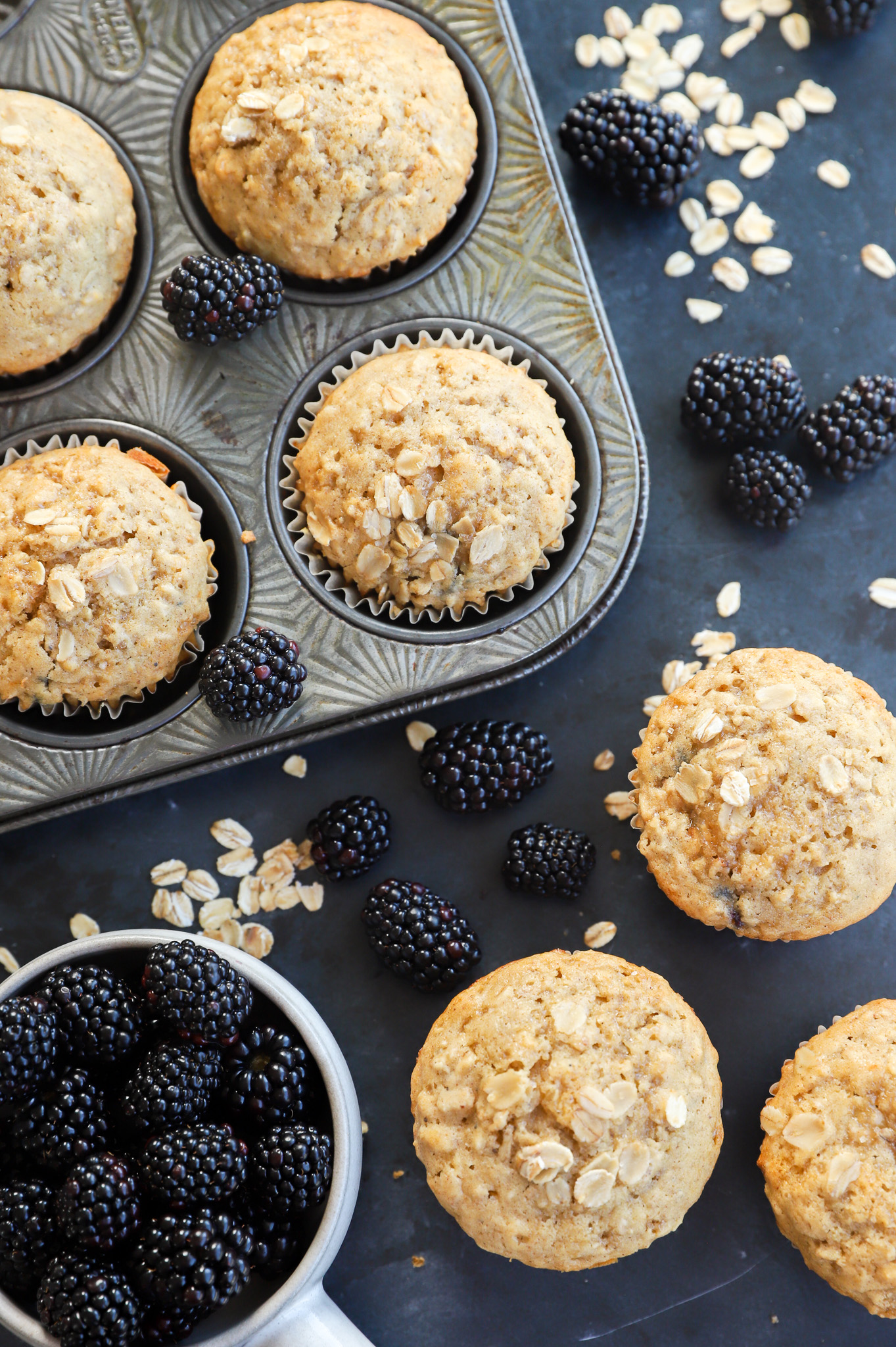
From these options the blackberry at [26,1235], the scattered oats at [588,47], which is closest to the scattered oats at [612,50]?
the scattered oats at [588,47]

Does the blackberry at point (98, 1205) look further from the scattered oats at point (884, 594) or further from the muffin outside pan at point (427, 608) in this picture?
the scattered oats at point (884, 594)

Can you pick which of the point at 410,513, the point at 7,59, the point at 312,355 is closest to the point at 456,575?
the point at 410,513

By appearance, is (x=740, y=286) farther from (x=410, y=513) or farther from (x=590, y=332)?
(x=410, y=513)

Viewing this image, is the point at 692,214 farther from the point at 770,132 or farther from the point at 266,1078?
the point at 266,1078

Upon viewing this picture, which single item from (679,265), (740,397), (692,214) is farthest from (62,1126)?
(692,214)

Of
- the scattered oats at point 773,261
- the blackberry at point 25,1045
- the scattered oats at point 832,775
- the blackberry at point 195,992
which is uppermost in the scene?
the scattered oats at point 773,261

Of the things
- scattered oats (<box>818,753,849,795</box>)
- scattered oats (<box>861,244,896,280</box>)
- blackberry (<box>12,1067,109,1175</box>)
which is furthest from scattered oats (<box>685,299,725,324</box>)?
blackberry (<box>12,1067,109,1175</box>)
